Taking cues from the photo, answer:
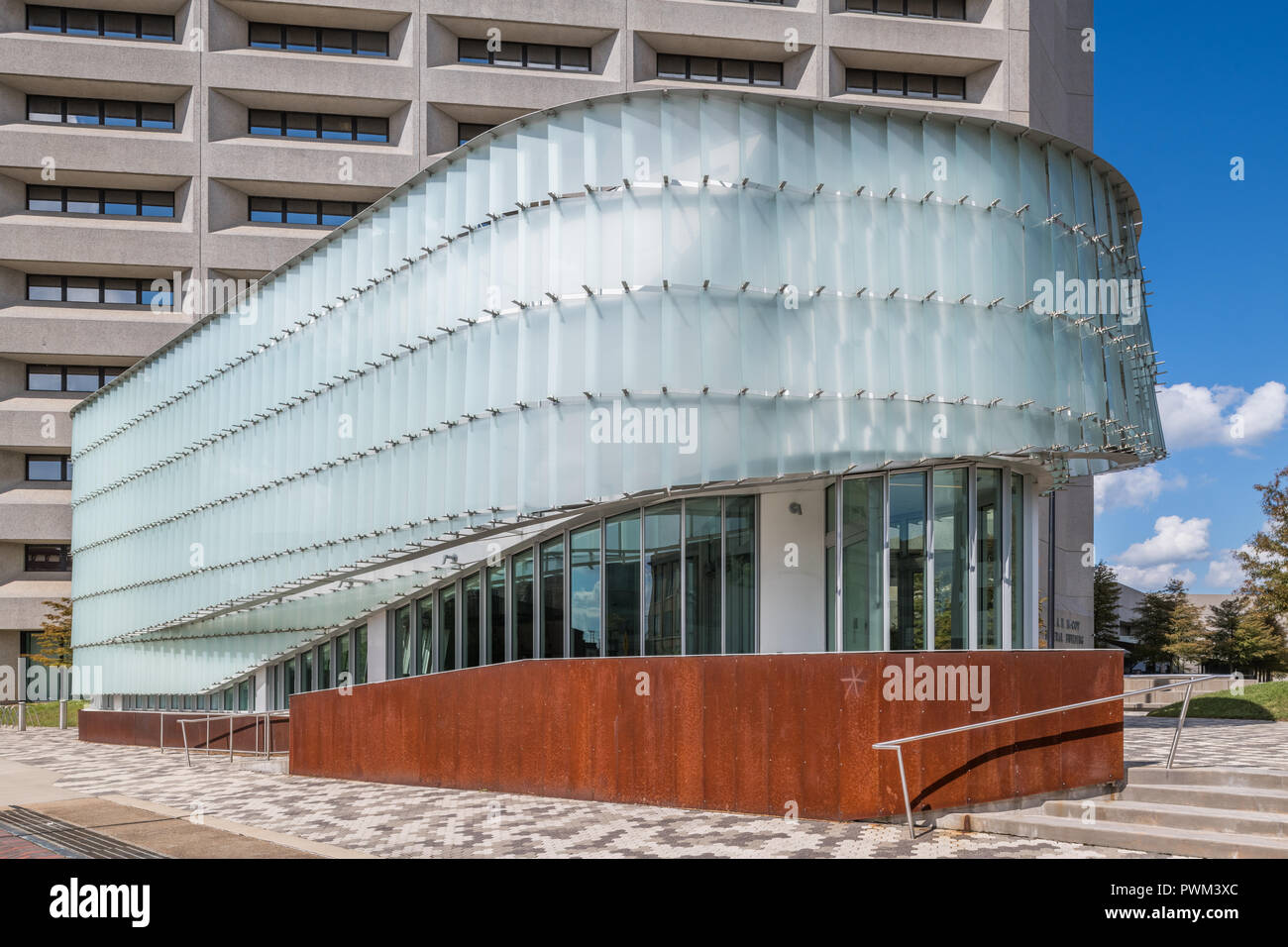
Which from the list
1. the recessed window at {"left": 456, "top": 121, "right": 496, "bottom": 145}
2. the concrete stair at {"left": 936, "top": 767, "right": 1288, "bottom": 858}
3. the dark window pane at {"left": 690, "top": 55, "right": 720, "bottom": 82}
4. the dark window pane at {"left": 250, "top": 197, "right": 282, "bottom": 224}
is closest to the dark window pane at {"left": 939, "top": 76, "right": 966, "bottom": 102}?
the dark window pane at {"left": 690, "top": 55, "right": 720, "bottom": 82}

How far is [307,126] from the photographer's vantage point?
178ft

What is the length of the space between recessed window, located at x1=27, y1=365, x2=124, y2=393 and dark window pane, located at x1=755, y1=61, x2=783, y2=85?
33.2 m

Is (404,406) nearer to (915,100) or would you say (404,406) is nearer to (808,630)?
(808,630)

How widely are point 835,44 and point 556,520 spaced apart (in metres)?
39.9

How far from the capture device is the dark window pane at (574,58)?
5371cm

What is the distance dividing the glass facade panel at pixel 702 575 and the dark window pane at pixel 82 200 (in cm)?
4702

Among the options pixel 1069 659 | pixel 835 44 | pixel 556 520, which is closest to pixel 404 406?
pixel 556 520

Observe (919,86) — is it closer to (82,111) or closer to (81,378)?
(82,111)

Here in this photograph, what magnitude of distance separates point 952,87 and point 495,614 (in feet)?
141

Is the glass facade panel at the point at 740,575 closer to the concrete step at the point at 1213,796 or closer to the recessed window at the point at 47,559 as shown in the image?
the concrete step at the point at 1213,796

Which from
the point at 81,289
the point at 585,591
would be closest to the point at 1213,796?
the point at 585,591

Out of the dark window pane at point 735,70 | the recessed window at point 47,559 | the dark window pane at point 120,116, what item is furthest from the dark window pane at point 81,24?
the dark window pane at point 735,70

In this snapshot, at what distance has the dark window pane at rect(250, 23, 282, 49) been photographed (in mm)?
54000

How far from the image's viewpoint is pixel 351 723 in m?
21.2
